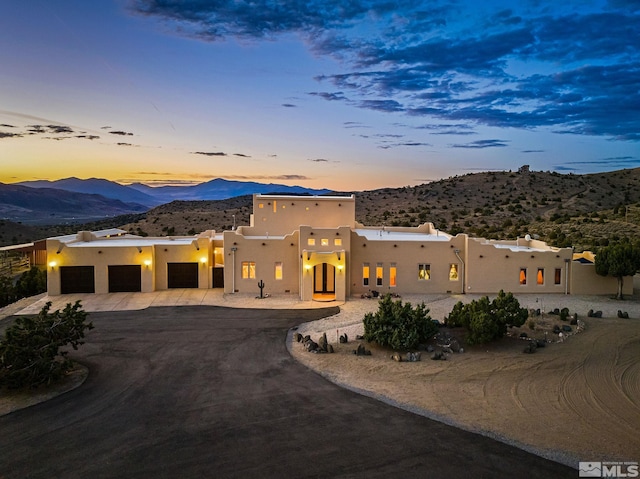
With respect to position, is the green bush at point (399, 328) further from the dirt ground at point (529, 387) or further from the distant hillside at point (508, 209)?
the distant hillside at point (508, 209)

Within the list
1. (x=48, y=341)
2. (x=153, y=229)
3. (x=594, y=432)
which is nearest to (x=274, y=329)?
(x=48, y=341)

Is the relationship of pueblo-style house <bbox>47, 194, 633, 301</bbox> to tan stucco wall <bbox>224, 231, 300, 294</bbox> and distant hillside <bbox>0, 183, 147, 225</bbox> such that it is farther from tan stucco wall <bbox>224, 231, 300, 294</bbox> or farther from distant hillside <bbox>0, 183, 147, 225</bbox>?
distant hillside <bbox>0, 183, 147, 225</bbox>

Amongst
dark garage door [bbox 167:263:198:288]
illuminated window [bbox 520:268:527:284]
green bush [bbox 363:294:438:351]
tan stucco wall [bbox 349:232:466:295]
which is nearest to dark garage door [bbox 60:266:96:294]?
dark garage door [bbox 167:263:198:288]

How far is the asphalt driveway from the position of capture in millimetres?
9867

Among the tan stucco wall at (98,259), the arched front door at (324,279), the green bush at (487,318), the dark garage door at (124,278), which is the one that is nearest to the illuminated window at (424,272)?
the arched front door at (324,279)

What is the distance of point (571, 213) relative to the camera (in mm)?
60156

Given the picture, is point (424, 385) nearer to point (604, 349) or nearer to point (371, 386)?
point (371, 386)

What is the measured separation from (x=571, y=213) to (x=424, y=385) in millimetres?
54632

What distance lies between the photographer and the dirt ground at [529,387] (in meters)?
11.3

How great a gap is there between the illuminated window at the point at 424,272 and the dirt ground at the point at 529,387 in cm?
859

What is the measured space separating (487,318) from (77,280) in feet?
76.9

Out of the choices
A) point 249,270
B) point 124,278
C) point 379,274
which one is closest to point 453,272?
point 379,274

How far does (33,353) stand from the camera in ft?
46.6

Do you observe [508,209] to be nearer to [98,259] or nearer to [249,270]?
[249,270]
